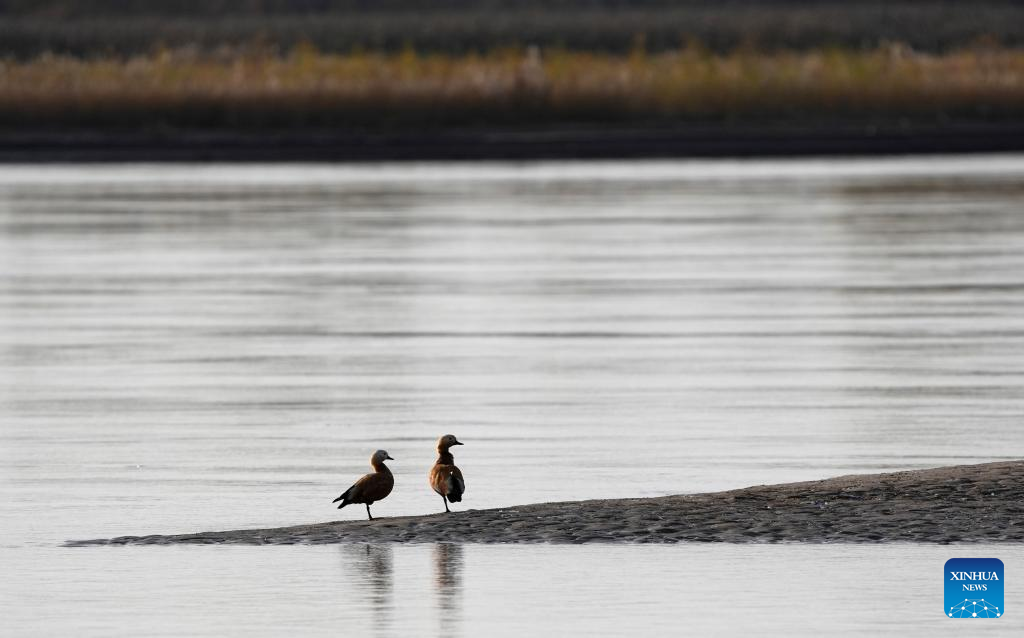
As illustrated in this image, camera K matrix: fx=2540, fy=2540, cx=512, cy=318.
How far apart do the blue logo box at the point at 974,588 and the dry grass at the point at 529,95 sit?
34683 millimetres

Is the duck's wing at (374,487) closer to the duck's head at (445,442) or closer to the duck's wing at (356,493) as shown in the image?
the duck's wing at (356,493)

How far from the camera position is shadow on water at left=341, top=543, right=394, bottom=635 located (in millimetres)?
7824

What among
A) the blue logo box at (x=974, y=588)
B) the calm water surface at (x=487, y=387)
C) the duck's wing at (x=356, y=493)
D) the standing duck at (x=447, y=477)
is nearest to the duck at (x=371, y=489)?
the duck's wing at (x=356, y=493)

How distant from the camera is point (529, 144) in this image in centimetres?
3891

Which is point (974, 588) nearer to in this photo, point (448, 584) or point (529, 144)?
point (448, 584)

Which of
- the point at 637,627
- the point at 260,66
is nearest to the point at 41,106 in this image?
the point at 260,66

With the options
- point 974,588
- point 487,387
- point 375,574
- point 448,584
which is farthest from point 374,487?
point 487,387

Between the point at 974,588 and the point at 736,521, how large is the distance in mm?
1466

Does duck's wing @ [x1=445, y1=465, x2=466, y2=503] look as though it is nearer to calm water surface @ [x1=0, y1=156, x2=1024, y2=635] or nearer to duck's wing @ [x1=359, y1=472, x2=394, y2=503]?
duck's wing @ [x1=359, y1=472, x2=394, y2=503]

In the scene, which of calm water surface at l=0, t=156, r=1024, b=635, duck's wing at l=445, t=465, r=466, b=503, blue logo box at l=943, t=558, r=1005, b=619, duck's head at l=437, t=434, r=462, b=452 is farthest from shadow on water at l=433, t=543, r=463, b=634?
blue logo box at l=943, t=558, r=1005, b=619

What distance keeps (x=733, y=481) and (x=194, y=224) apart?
1757 cm

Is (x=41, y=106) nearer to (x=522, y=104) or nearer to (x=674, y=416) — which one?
A: (x=522, y=104)

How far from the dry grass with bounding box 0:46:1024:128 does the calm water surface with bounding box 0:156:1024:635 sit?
13206mm

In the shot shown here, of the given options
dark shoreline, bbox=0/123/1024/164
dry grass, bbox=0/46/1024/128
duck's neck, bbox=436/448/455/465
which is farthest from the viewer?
dry grass, bbox=0/46/1024/128
